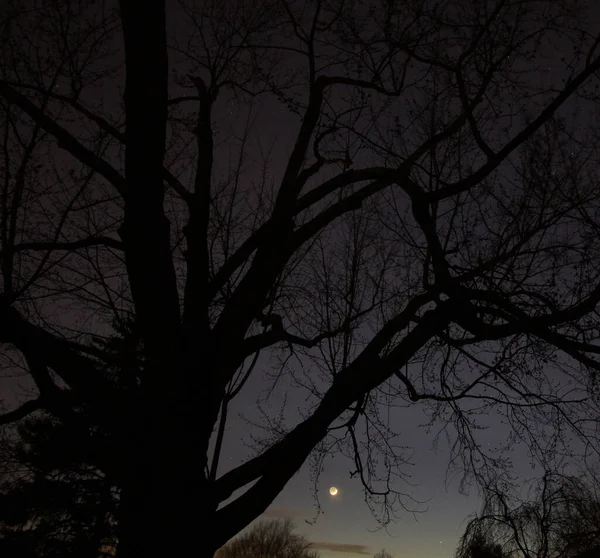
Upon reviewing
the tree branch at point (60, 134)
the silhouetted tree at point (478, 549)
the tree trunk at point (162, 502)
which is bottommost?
→ the tree trunk at point (162, 502)

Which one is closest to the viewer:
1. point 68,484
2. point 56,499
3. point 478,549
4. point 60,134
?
point 60,134

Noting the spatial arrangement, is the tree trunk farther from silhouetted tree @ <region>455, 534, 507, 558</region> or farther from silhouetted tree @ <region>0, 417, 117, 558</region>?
silhouetted tree @ <region>455, 534, 507, 558</region>

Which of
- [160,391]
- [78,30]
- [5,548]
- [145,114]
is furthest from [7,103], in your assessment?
[5,548]

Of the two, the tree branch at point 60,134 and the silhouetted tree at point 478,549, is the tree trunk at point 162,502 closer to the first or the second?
the tree branch at point 60,134

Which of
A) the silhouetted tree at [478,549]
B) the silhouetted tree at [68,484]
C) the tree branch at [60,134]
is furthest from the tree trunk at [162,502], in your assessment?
the silhouetted tree at [478,549]

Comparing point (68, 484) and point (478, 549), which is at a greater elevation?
point (68, 484)

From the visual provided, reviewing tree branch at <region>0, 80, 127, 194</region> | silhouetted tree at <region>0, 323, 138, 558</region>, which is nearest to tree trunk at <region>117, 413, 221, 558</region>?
silhouetted tree at <region>0, 323, 138, 558</region>

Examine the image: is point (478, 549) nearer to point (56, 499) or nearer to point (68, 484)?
point (68, 484)

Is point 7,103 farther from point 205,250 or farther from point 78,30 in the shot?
point 205,250

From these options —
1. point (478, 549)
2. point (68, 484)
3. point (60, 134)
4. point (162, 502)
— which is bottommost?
point (162, 502)

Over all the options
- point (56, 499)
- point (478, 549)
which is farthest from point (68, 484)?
point (478, 549)

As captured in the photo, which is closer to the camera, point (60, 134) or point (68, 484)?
point (60, 134)

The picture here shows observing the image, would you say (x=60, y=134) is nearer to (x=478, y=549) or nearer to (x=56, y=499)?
(x=478, y=549)

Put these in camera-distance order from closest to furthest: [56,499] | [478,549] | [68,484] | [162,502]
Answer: [162,502], [478,549], [68,484], [56,499]
